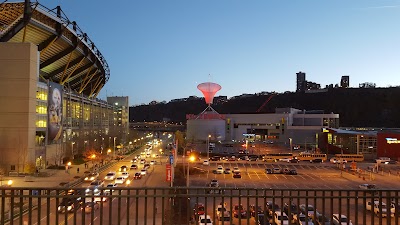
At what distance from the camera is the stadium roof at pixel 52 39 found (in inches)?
1593

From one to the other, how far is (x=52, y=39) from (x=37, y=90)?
9.52 meters

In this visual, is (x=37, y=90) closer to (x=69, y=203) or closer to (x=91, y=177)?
(x=91, y=177)

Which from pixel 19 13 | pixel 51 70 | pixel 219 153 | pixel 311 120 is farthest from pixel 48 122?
pixel 311 120

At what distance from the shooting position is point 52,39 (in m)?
46.7

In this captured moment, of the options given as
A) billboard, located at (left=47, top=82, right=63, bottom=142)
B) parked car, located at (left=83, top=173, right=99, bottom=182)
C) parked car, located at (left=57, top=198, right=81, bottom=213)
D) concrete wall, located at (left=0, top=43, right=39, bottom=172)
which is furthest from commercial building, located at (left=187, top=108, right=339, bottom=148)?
parked car, located at (left=57, top=198, right=81, bottom=213)

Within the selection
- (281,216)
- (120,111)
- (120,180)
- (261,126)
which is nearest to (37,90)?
(120,180)

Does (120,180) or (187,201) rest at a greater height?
(187,201)

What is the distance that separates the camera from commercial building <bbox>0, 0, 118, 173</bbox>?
37.0m

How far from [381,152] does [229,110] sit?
130 m

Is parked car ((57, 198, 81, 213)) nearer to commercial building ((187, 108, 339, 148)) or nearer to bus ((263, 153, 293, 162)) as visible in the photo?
bus ((263, 153, 293, 162))

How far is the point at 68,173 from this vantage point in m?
37.6

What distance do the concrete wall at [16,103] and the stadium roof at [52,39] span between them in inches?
162

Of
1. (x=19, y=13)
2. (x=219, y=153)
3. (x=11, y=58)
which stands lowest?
(x=219, y=153)

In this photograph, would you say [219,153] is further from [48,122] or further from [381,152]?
[48,122]
